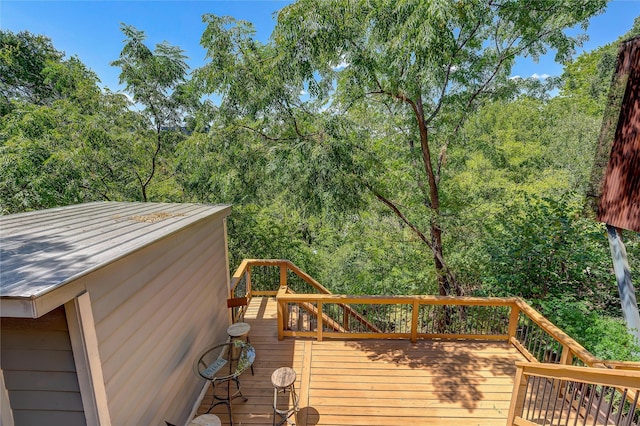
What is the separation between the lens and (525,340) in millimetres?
4398

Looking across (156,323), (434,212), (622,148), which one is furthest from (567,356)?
(156,323)

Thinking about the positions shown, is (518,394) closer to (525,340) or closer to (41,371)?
(525,340)

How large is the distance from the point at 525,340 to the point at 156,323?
526 cm

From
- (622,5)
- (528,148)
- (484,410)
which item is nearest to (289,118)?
(484,410)

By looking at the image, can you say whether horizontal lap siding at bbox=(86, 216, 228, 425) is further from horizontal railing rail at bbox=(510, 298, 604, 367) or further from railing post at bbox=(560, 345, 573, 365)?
railing post at bbox=(560, 345, 573, 365)

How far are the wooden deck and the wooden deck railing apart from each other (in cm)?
24

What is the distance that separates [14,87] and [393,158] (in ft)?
53.2

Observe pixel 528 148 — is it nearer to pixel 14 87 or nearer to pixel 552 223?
pixel 552 223

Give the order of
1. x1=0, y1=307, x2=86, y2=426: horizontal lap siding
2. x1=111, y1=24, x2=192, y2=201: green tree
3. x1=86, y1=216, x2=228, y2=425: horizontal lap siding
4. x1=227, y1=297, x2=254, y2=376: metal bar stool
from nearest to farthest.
Result: x1=0, y1=307, x2=86, y2=426: horizontal lap siding, x1=86, y1=216, x2=228, y2=425: horizontal lap siding, x1=227, y1=297, x2=254, y2=376: metal bar stool, x1=111, y1=24, x2=192, y2=201: green tree

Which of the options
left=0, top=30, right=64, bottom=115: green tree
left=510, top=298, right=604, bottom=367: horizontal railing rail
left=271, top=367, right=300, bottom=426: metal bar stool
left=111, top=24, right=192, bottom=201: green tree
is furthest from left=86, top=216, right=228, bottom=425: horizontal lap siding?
left=0, top=30, right=64, bottom=115: green tree

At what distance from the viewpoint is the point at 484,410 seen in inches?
131

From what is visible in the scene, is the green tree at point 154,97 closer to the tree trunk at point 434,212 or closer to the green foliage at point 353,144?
the green foliage at point 353,144

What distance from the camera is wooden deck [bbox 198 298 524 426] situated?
3.27m

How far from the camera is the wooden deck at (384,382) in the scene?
3271mm
